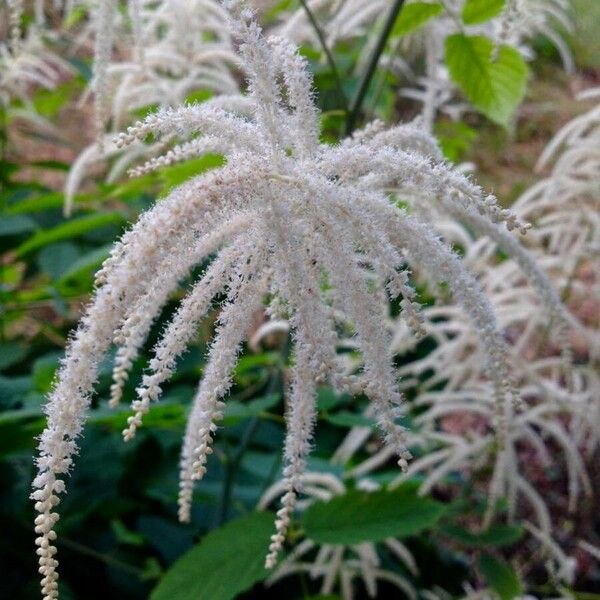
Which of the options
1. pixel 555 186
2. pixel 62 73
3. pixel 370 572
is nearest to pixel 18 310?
pixel 370 572

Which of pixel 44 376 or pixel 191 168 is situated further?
pixel 44 376

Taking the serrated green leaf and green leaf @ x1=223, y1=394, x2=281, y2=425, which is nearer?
green leaf @ x1=223, y1=394, x2=281, y2=425

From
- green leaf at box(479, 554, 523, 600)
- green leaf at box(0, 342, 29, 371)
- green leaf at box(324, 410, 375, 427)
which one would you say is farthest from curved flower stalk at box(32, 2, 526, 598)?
green leaf at box(0, 342, 29, 371)

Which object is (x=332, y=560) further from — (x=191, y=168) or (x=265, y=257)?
Answer: (x=265, y=257)

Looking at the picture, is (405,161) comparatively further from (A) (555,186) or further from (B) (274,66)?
(A) (555,186)

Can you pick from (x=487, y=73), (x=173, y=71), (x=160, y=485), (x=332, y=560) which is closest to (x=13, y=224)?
(x=173, y=71)

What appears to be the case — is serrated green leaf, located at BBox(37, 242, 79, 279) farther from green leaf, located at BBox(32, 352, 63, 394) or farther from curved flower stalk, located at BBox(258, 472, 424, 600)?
curved flower stalk, located at BBox(258, 472, 424, 600)

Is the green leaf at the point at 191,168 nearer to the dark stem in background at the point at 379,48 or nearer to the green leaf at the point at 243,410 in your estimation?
the dark stem in background at the point at 379,48
